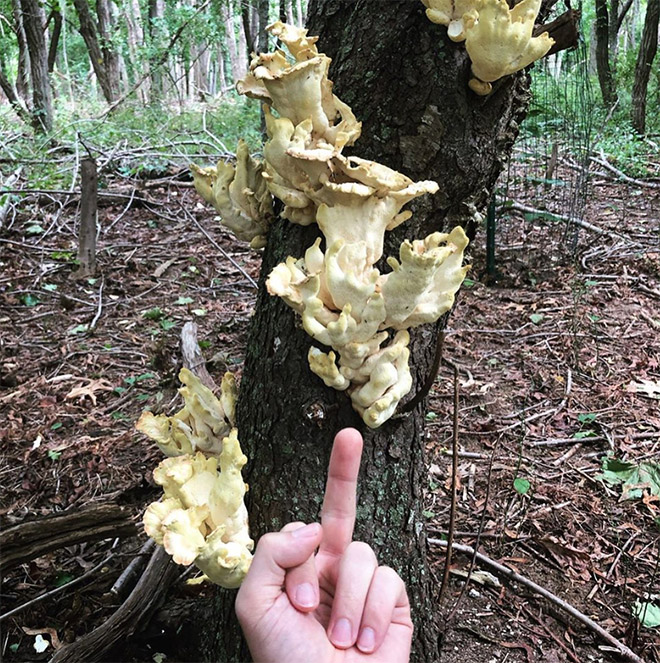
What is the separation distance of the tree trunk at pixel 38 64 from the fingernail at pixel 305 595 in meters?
9.71

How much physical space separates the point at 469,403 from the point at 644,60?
329 inches

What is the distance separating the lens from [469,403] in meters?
3.52

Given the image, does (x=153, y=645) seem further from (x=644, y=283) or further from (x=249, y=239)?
(x=644, y=283)

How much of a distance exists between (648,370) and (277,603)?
3355mm

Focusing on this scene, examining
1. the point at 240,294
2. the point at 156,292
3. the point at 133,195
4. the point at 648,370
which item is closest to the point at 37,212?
the point at 133,195

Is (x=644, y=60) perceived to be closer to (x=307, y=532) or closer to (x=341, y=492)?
(x=341, y=492)

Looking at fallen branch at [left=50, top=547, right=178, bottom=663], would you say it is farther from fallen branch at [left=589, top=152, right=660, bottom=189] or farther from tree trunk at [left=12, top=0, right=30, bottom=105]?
tree trunk at [left=12, top=0, right=30, bottom=105]

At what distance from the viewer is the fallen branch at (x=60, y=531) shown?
1.84m

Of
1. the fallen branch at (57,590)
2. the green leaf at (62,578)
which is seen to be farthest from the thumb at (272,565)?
the green leaf at (62,578)

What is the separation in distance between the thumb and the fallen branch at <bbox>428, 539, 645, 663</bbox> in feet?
3.64

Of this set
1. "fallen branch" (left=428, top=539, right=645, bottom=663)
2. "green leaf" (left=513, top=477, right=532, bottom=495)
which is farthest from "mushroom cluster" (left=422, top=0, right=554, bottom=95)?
"green leaf" (left=513, top=477, right=532, bottom=495)

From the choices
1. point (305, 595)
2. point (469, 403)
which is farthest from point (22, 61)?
point (305, 595)

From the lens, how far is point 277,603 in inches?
45.0

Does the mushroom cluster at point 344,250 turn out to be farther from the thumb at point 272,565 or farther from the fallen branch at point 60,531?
the fallen branch at point 60,531
